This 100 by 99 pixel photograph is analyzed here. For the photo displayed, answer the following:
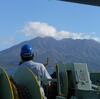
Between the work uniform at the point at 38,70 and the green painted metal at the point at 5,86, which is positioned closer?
the green painted metal at the point at 5,86

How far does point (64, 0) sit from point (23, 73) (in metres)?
19.7

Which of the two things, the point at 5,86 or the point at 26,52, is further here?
the point at 26,52

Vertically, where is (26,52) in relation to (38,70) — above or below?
above

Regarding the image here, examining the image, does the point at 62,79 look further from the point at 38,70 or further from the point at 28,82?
the point at 28,82

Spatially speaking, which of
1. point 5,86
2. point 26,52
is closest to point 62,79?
point 26,52

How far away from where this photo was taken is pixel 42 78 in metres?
8.18

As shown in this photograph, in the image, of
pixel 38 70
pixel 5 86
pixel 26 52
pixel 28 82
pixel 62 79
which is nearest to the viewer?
pixel 5 86

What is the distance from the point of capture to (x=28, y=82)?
7352 millimetres

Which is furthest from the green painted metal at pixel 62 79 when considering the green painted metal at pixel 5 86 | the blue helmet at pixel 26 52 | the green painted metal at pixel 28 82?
the green painted metal at pixel 5 86

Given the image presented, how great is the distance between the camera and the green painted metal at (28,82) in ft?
23.7

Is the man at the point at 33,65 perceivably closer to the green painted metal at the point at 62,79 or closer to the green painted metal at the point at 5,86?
the green painted metal at the point at 5,86

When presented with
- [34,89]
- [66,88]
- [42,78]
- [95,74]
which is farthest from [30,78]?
[95,74]

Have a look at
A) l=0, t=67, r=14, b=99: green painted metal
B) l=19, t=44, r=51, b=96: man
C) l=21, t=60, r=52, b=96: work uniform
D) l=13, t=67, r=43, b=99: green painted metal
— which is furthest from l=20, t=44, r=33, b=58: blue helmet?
l=0, t=67, r=14, b=99: green painted metal

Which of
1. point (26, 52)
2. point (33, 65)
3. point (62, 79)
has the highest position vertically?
point (26, 52)
